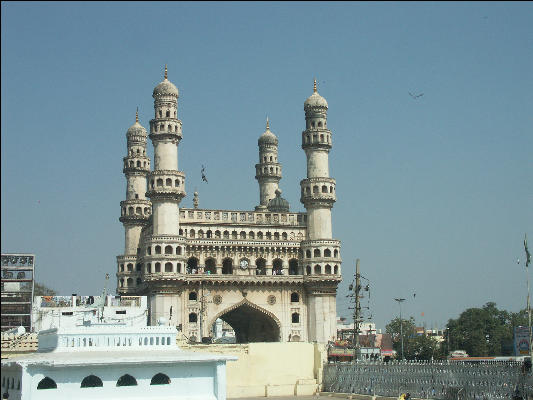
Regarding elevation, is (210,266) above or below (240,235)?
below

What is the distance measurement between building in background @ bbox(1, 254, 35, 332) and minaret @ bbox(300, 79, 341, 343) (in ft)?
93.0

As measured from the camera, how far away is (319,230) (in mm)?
71125

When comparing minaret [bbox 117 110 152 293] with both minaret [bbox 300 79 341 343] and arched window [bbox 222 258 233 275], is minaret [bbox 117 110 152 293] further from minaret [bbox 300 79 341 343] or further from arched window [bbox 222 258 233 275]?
minaret [bbox 300 79 341 343]

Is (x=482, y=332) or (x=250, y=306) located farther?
(x=482, y=332)

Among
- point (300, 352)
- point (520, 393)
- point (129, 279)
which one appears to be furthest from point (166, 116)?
point (520, 393)

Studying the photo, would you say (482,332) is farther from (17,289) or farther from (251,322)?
(17,289)

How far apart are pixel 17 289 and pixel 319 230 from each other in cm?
3114

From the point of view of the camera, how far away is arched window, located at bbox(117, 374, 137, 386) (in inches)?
1473

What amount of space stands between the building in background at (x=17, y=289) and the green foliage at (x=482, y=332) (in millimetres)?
51060

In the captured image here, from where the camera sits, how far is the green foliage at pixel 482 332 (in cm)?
9494

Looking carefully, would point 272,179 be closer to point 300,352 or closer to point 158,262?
point 158,262

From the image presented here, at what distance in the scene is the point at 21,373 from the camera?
36.1 meters

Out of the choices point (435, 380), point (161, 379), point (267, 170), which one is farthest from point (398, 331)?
point (161, 379)

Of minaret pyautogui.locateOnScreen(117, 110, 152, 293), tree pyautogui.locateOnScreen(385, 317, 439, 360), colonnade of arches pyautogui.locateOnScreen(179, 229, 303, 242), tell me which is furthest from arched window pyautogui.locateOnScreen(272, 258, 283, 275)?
tree pyautogui.locateOnScreen(385, 317, 439, 360)
